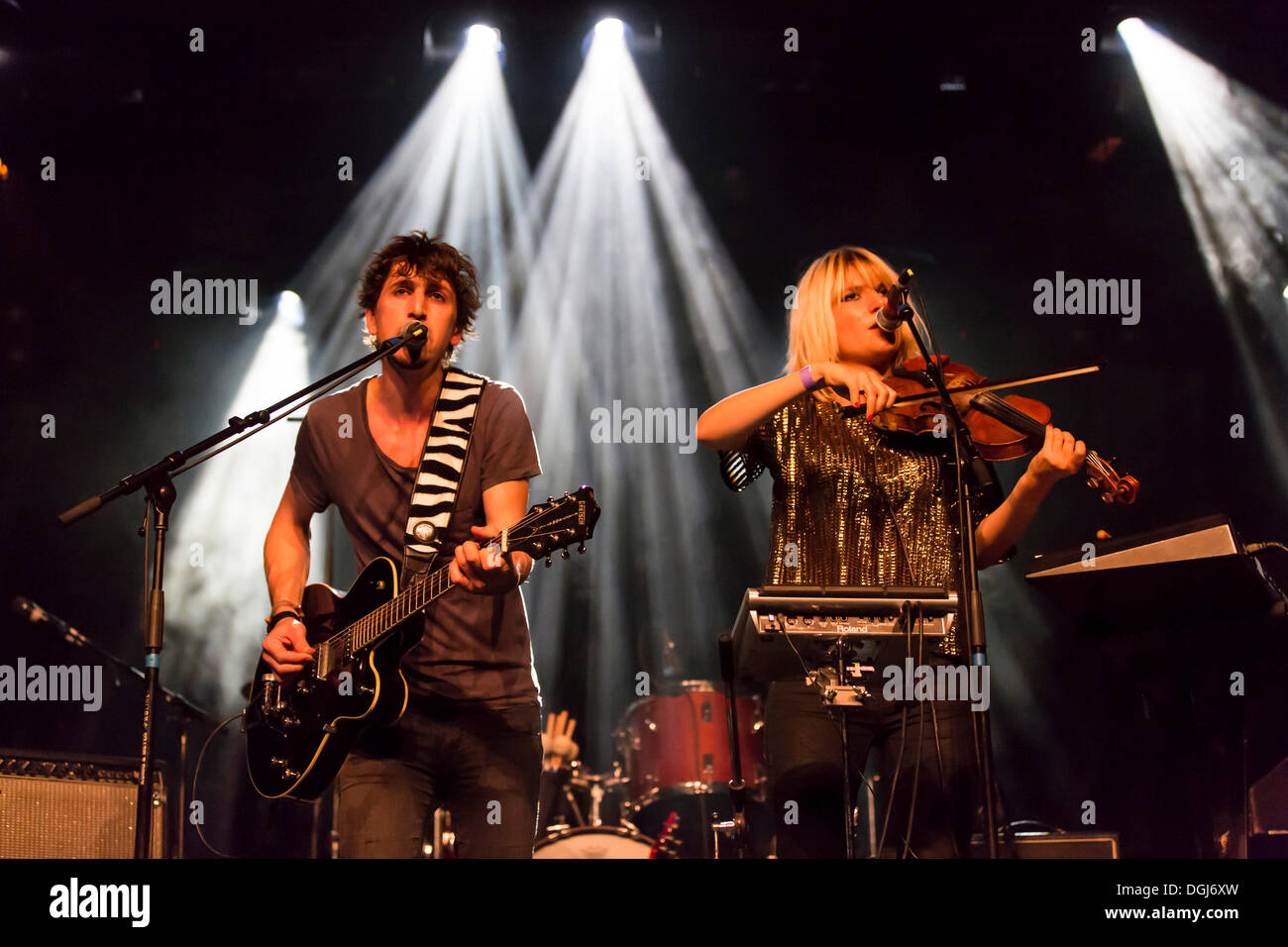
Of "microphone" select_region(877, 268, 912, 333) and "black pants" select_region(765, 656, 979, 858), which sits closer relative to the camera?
"black pants" select_region(765, 656, 979, 858)

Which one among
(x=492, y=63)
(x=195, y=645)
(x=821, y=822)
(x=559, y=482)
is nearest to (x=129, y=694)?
(x=195, y=645)

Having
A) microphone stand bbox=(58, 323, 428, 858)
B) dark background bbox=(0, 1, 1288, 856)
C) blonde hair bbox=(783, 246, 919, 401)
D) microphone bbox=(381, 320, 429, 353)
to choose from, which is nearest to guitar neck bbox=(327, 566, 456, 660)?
microphone stand bbox=(58, 323, 428, 858)

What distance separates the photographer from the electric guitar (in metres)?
3.00

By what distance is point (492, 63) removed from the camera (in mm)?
6555

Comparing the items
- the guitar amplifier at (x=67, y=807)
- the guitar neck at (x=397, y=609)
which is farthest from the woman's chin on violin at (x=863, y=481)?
the guitar amplifier at (x=67, y=807)

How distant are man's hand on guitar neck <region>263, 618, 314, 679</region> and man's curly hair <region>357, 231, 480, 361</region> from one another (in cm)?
96

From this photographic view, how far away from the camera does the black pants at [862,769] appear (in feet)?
9.50

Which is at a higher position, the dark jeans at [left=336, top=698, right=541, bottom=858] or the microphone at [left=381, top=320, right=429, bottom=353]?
the microphone at [left=381, top=320, right=429, bottom=353]

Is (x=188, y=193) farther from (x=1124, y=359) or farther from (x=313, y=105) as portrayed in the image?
(x=1124, y=359)

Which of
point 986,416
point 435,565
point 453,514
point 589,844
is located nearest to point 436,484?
point 453,514

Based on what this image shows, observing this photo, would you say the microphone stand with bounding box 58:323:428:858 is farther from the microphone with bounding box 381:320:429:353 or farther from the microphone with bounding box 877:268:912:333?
the microphone with bounding box 877:268:912:333

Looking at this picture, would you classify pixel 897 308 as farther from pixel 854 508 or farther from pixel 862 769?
pixel 862 769

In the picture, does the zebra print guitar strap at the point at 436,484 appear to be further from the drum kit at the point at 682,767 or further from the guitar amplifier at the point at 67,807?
the drum kit at the point at 682,767
